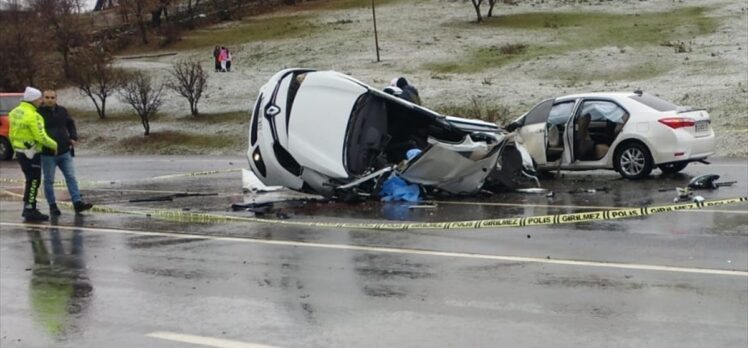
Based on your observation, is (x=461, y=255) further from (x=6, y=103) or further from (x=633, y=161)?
(x=6, y=103)

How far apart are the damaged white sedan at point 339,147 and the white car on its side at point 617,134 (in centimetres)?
199

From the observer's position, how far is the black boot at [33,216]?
12070 millimetres

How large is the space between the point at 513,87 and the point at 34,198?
2324 centimetres

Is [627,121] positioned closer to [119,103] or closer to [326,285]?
[326,285]

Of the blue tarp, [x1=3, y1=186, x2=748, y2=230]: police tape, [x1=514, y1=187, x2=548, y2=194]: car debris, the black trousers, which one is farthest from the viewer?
[x1=514, y1=187, x2=548, y2=194]: car debris

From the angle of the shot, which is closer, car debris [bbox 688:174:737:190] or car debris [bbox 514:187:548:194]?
car debris [bbox 688:174:737:190]

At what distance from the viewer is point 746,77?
29.8 meters

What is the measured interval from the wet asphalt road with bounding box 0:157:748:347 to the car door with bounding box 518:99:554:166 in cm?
286

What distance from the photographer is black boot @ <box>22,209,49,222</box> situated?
475 inches

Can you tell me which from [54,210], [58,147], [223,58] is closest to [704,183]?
[58,147]

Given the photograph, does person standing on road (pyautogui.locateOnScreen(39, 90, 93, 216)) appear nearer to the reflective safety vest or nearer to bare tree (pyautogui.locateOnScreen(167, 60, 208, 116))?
the reflective safety vest

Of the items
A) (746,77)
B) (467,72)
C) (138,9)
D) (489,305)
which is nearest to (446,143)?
(489,305)

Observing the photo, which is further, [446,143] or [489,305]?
[446,143]

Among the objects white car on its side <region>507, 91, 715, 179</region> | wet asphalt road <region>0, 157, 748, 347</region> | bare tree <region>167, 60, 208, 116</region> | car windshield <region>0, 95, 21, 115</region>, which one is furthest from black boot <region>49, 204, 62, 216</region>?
bare tree <region>167, 60, 208, 116</region>
